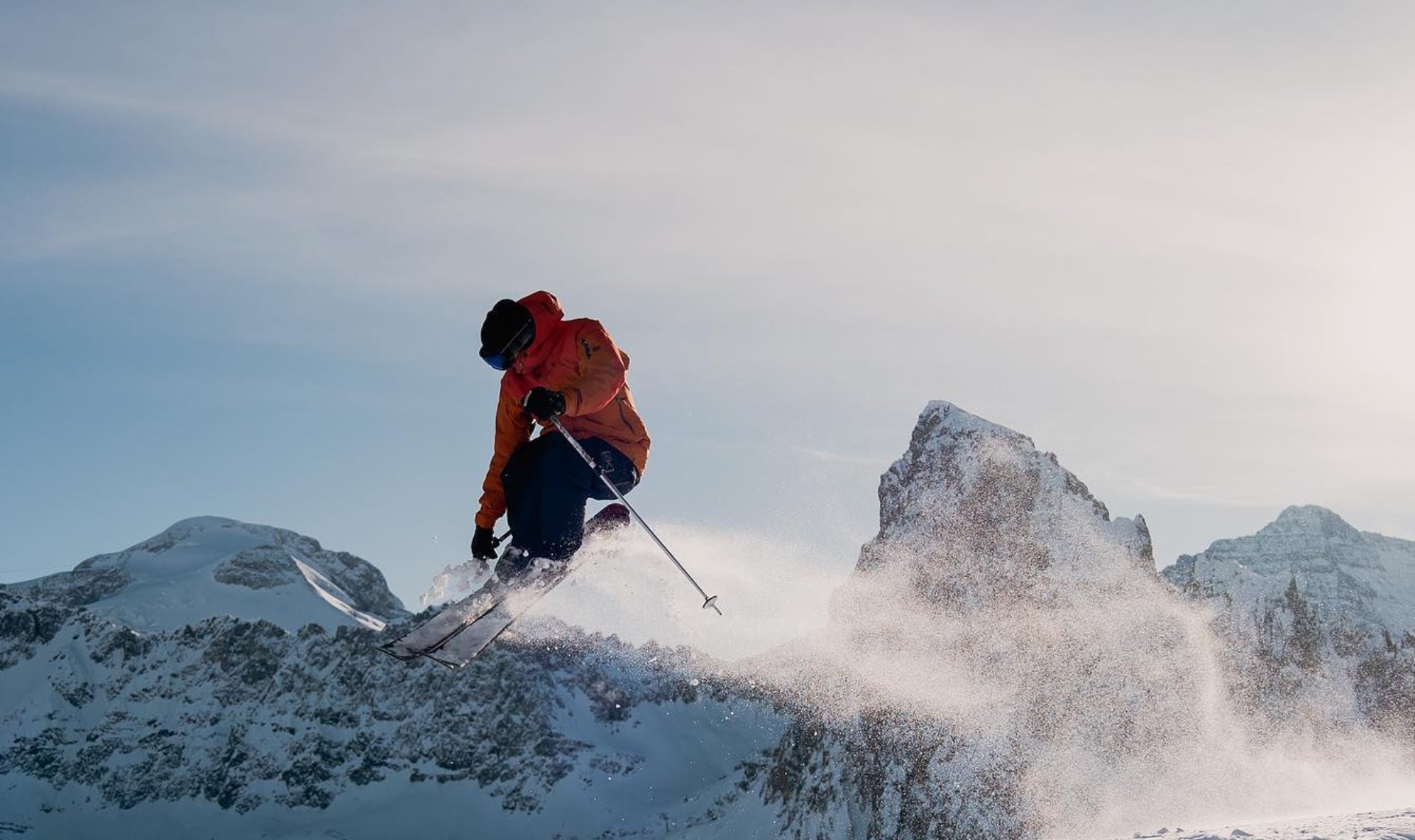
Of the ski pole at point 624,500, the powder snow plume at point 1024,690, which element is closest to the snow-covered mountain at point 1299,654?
the powder snow plume at point 1024,690

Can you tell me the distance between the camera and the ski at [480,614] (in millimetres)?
12094

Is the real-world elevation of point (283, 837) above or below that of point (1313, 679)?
below

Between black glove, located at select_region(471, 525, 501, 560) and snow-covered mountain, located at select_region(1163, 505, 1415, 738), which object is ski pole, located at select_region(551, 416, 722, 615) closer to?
black glove, located at select_region(471, 525, 501, 560)

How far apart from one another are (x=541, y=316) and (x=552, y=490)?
1839 mm

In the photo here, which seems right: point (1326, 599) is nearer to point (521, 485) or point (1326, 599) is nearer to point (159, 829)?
point (159, 829)

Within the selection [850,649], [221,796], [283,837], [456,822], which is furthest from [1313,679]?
[221,796]

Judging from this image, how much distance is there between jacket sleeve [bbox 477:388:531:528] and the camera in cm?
1190

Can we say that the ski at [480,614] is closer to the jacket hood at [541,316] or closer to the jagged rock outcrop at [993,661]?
the jacket hood at [541,316]

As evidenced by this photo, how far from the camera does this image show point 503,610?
1266cm

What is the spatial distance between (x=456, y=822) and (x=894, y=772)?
110 m

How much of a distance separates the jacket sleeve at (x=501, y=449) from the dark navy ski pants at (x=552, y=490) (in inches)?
4.2

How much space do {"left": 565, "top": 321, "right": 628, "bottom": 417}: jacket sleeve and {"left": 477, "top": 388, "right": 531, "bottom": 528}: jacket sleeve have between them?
0.90m

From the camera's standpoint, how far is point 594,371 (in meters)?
11.3

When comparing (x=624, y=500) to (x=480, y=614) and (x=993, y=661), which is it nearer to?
(x=480, y=614)
